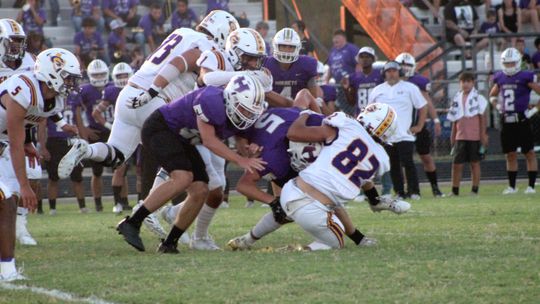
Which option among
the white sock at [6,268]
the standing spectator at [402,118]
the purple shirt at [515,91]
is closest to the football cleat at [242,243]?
the white sock at [6,268]

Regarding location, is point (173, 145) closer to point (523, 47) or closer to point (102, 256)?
point (102, 256)

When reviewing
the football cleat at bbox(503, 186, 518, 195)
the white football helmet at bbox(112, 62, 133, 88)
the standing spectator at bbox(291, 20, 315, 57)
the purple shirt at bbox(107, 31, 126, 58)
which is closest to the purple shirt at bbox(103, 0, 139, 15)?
the purple shirt at bbox(107, 31, 126, 58)

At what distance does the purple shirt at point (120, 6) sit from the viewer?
1934cm

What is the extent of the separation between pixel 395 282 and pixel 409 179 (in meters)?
8.29

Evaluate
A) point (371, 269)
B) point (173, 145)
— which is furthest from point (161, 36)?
point (371, 269)

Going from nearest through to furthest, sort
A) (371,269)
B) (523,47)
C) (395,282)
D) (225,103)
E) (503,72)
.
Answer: (395,282) → (371,269) → (225,103) → (503,72) → (523,47)

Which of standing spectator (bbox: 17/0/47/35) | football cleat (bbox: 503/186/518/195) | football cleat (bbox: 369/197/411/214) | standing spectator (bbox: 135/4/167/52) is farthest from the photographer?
standing spectator (bbox: 135/4/167/52)

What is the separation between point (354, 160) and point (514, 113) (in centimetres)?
778

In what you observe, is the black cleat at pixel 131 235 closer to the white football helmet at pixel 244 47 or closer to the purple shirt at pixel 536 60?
the white football helmet at pixel 244 47

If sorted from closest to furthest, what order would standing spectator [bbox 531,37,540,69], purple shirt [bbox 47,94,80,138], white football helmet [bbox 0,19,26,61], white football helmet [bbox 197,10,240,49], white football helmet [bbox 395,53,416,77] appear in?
white football helmet [bbox 197,10,240,49] → white football helmet [bbox 0,19,26,61] → purple shirt [bbox 47,94,80,138] → white football helmet [bbox 395,53,416,77] → standing spectator [bbox 531,37,540,69]

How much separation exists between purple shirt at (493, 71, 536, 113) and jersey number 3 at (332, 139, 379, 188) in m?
7.67

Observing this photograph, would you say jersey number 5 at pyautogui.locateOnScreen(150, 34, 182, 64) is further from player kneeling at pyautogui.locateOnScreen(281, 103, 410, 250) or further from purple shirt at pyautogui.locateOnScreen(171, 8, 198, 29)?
purple shirt at pyautogui.locateOnScreen(171, 8, 198, 29)

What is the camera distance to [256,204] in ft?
45.7

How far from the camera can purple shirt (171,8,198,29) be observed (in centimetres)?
1873
